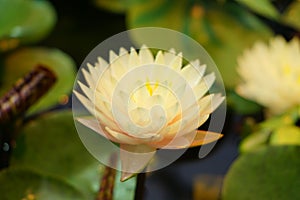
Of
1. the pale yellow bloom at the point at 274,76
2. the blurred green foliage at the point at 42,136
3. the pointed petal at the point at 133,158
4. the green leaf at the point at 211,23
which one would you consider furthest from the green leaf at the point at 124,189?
the green leaf at the point at 211,23

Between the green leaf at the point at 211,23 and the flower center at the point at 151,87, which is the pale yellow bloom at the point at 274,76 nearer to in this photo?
the green leaf at the point at 211,23

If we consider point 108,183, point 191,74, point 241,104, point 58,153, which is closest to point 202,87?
point 191,74

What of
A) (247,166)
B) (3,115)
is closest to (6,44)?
(3,115)

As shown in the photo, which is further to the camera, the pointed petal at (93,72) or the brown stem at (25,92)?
the brown stem at (25,92)

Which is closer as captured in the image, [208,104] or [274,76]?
[208,104]

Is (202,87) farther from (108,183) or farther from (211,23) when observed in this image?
(211,23)

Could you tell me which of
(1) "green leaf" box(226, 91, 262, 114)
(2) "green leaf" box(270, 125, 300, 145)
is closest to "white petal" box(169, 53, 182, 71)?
(2) "green leaf" box(270, 125, 300, 145)

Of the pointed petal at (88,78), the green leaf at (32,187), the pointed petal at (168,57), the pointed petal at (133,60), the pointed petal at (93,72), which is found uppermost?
the pointed petal at (168,57)
